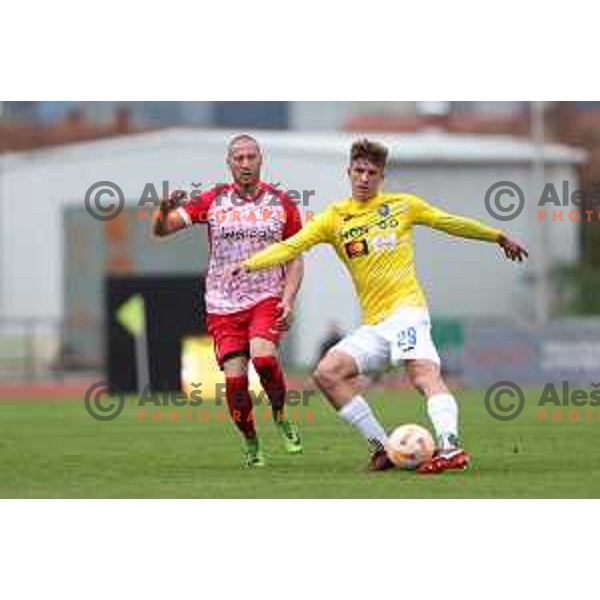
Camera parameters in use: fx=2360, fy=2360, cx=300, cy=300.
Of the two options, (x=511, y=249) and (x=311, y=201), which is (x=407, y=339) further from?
(x=311, y=201)

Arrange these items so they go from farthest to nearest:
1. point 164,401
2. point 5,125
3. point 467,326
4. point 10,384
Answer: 1. point 5,125
2. point 10,384
3. point 467,326
4. point 164,401

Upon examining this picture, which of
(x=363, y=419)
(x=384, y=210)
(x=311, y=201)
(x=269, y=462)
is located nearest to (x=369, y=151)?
(x=384, y=210)

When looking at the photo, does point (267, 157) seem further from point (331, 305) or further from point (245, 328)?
point (245, 328)

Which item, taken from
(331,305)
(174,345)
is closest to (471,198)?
(331,305)

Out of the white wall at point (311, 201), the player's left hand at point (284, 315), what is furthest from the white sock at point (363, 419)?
the white wall at point (311, 201)

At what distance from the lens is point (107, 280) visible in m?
37.4

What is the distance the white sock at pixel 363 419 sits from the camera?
53.6 ft

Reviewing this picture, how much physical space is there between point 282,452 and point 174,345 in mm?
16491

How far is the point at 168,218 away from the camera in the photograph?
16.8 metres

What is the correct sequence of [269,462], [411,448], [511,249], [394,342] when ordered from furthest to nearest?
1. [269,462]
2. [394,342]
3. [411,448]
4. [511,249]

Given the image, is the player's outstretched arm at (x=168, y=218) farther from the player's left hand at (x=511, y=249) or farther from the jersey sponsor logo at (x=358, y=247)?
the player's left hand at (x=511, y=249)

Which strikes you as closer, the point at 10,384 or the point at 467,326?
the point at 467,326

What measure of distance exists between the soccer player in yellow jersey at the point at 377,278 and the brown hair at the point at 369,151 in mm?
84

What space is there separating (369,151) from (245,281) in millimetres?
1861
